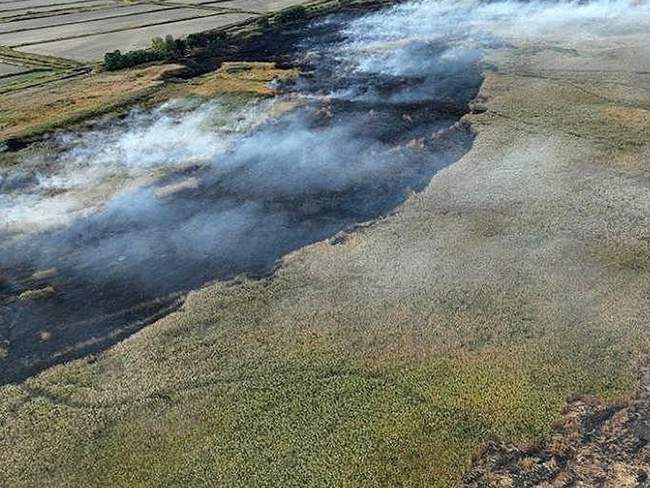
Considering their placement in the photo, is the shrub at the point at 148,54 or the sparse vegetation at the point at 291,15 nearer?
the shrub at the point at 148,54

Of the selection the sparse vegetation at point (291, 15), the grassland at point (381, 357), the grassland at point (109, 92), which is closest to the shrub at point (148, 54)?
the grassland at point (109, 92)

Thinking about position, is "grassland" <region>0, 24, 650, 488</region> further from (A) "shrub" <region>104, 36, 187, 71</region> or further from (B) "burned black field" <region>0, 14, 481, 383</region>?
(A) "shrub" <region>104, 36, 187, 71</region>

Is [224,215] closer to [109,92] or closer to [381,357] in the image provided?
[381,357]

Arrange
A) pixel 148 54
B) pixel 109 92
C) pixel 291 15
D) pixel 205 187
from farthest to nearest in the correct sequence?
1. pixel 291 15
2. pixel 148 54
3. pixel 109 92
4. pixel 205 187

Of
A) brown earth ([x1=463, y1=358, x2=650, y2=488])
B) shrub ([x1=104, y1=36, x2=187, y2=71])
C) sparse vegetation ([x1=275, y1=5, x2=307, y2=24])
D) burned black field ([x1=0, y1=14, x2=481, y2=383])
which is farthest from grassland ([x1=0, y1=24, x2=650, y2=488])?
sparse vegetation ([x1=275, y1=5, x2=307, y2=24])

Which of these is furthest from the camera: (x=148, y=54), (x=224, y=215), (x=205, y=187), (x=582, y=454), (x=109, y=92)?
(x=148, y=54)

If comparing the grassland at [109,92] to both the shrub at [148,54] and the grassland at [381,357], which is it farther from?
the grassland at [381,357]

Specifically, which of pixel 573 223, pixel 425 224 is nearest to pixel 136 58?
pixel 425 224

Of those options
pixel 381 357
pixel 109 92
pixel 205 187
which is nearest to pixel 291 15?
pixel 109 92

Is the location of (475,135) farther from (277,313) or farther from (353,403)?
(353,403)
